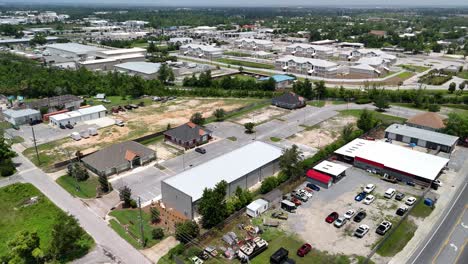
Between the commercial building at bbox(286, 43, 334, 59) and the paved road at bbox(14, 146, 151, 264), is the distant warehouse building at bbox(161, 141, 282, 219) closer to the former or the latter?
the paved road at bbox(14, 146, 151, 264)

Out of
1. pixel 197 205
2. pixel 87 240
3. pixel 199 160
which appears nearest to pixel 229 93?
pixel 199 160

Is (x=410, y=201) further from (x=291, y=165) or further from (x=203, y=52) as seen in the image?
(x=203, y=52)

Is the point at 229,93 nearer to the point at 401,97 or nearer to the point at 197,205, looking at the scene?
the point at 401,97

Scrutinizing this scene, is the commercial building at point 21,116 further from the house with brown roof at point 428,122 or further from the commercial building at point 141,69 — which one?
the house with brown roof at point 428,122

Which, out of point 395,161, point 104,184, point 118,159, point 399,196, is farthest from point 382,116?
point 104,184

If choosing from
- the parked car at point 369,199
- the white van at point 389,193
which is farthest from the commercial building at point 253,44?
the parked car at point 369,199

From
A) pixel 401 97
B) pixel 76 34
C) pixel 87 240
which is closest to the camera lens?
pixel 87 240

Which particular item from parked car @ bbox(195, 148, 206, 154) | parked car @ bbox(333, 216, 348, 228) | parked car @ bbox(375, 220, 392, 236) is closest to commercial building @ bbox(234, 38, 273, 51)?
parked car @ bbox(195, 148, 206, 154)
